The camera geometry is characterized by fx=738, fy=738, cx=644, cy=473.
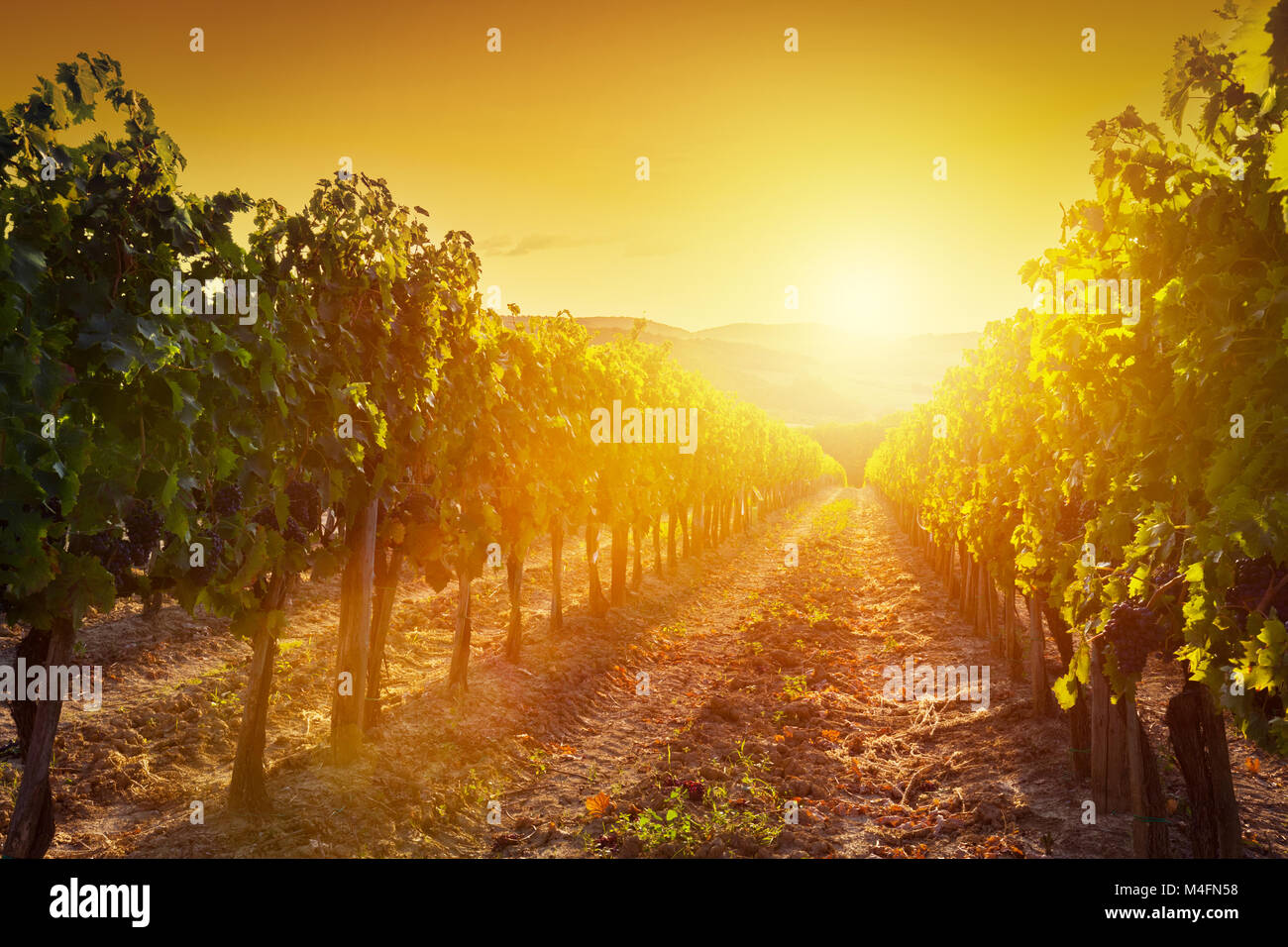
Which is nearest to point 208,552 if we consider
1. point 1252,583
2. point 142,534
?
point 142,534

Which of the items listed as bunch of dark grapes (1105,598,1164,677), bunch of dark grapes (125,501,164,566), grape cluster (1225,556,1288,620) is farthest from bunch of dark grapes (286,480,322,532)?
→ grape cluster (1225,556,1288,620)

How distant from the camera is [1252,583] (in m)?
4.73

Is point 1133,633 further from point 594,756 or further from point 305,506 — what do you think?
point 305,506

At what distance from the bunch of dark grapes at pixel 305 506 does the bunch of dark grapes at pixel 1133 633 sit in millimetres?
7410

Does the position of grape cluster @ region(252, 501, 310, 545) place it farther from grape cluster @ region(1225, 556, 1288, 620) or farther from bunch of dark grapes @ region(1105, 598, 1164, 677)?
grape cluster @ region(1225, 556, 1288, 620)

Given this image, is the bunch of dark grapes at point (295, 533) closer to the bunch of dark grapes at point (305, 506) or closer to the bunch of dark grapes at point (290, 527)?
the bunch of dark grapes at point (290, 527)

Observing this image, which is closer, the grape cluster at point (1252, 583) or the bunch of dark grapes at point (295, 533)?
the grape cluster at point (1252, 583)

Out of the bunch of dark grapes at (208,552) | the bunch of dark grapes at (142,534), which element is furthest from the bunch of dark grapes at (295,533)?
the bunch of dark grapes at (142,534)

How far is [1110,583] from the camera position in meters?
5.62

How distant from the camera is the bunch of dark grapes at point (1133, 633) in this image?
17.1 ft

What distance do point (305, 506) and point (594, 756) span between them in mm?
4962

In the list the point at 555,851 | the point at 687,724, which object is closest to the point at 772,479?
the point at 687,724
